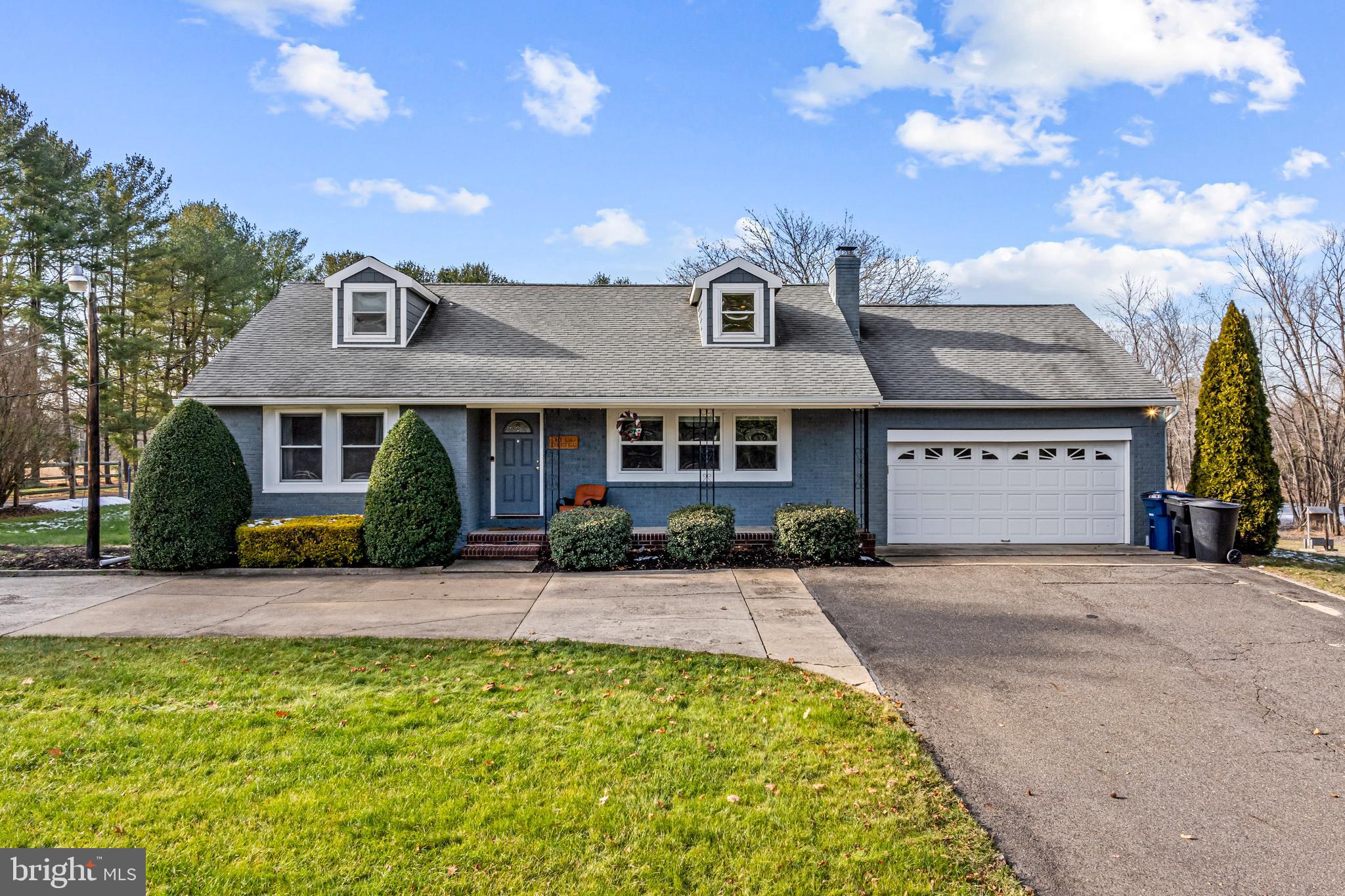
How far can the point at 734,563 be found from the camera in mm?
10250

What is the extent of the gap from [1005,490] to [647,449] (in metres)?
6.72

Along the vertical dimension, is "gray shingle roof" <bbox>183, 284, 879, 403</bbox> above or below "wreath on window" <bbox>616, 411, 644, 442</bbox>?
above

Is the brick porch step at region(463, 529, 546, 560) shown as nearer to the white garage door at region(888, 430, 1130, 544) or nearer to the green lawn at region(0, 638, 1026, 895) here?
the green lawn at region(0, 638, 1026, 895)

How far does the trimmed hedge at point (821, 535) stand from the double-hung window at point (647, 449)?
2826mm

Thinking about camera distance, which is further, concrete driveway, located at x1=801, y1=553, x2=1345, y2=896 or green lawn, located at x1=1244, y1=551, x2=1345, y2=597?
green lawn, located at x1=1244, y1=551, x2=1345, y2=597

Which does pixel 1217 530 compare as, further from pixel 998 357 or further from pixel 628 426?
pixel 628 426

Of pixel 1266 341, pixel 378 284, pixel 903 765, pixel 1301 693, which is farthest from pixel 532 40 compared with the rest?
pixel 1266 341

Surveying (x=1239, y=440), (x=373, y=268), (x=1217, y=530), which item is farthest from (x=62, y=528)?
(x=1239, y=440)

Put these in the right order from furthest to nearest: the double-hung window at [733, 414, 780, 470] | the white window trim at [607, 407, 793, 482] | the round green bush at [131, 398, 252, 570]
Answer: the double-hung window at [733, 414, 780, 470]
the white window trim at [607, 407, 793, 482]
the round green bush at [131, 398, 252, 570]

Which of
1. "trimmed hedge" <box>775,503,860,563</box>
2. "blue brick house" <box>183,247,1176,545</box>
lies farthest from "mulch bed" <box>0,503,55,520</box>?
"trimmed hedge" <box>775,503,860,563</box>

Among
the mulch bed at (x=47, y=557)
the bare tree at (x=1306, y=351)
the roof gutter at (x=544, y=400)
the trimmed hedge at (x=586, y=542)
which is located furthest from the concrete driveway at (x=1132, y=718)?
the bare tree at (x=1306, y=351)

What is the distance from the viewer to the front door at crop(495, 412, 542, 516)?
1206 centimetres

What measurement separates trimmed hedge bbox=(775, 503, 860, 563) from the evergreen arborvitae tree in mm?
6573

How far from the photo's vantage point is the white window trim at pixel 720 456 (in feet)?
39.1
